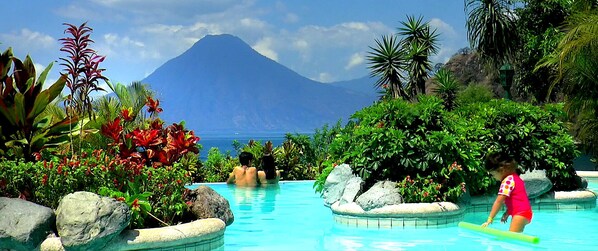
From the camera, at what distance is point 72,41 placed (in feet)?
31.7

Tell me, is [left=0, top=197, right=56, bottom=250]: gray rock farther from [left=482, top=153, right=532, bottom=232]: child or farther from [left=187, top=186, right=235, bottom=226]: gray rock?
[left=482, top=153, right=532, bottom=232]: child

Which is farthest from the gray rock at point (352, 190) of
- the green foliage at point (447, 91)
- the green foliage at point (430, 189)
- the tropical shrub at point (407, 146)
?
the green foliage at point (447, 91)

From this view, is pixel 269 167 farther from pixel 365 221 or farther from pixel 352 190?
pixel 365 221

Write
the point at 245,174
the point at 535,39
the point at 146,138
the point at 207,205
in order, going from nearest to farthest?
the point at 207,205 < the point at 146,138 < the point at 245,174 < the point at 535,39

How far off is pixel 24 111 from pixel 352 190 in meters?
5.44

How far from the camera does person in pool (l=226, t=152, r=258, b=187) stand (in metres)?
18.8

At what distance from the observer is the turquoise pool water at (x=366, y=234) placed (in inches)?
383

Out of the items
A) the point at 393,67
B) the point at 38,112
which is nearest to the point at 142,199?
the point at 38,112

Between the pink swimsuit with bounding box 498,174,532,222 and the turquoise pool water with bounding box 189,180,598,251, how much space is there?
702mm

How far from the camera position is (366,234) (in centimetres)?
1086

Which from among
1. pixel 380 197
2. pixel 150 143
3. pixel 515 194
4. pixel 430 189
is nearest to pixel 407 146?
pixel 430 189

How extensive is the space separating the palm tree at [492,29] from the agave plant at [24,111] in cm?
2397

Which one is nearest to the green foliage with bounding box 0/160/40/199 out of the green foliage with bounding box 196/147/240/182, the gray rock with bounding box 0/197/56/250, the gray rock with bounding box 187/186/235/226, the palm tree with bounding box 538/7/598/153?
the gray rock with bounding box 0/197/56/250

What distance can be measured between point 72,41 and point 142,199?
8.08 ft
